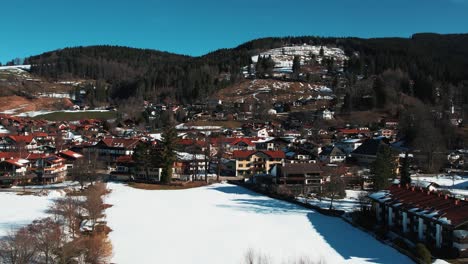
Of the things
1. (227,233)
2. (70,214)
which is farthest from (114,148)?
(227,233)

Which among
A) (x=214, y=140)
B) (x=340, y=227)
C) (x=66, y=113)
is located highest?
(x=66, y=113)

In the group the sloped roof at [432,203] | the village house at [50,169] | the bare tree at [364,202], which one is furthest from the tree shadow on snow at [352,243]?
the village house at [50,169]

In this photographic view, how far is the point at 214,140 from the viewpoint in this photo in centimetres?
5494

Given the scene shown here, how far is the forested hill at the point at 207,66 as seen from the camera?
105 metres

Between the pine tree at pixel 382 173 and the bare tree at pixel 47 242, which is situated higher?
the pine tree at pixel 382 173

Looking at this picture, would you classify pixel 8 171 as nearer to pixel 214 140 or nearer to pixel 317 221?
pixel 214 140

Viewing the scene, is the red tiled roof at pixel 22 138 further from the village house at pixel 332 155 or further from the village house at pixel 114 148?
the village house at pixel 332 155

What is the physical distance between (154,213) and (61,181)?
56.0 ft

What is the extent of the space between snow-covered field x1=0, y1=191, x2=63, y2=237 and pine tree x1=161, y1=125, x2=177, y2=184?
891 centimetres

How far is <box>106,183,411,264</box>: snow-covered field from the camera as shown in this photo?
56.5ft

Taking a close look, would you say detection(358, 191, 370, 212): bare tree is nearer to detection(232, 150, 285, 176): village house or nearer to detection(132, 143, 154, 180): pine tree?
detection(232, 150, 285, 176): village house

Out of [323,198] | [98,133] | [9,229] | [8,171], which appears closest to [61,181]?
[8,171]

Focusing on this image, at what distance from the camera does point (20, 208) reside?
25109mm

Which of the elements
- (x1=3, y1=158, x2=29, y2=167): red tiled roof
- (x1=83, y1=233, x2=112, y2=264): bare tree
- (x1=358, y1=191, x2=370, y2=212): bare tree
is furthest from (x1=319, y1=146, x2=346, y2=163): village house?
(x1=83, y1=233, x2=112, y2=264): bare tree
